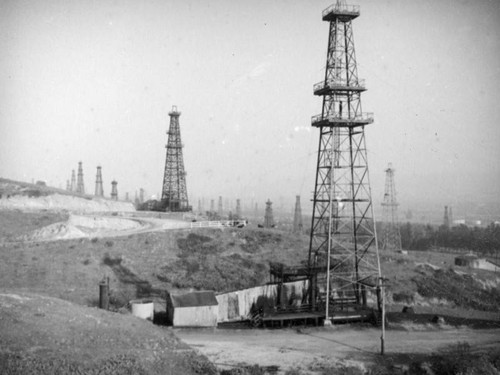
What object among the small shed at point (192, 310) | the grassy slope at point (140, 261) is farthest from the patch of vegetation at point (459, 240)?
the small shed at point (192, 310)

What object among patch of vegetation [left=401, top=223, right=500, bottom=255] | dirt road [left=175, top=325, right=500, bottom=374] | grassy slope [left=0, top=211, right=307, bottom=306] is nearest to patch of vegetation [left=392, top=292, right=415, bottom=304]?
grassy slope [left=0, top=211, right=307, bottom=306]

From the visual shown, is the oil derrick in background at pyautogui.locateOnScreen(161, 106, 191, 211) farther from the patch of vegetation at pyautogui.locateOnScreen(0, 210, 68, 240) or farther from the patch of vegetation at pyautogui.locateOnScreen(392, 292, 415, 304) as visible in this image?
the patch of vegetation at pyautogui.locateOnScreen(392, 292, 415, 304)

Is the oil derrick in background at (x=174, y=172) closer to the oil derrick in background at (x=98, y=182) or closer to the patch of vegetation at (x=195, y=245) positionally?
the patch of vegetation at (x=195, y=245)

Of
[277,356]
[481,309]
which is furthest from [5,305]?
[481,309]

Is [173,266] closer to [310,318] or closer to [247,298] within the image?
[247,298]

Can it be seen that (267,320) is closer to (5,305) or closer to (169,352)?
(169,352)

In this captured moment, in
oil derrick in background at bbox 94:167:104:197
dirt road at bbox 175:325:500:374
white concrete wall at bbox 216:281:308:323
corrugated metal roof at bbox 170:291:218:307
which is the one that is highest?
oil derrick in background at bbox 94:167:104:197
